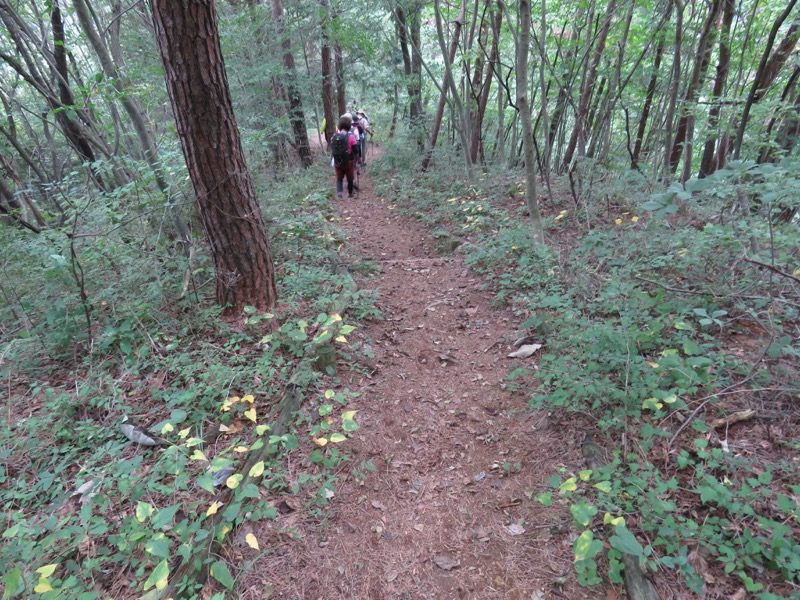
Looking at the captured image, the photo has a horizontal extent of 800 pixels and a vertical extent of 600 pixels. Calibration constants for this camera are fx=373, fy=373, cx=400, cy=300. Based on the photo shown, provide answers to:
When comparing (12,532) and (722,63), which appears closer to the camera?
(12,532)

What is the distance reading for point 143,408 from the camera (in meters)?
3.27

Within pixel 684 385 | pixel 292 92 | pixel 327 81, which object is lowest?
pixel 684 385

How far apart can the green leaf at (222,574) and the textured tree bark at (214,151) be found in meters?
2.68

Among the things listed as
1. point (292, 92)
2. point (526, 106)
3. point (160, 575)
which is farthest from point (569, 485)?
point (292, 92)

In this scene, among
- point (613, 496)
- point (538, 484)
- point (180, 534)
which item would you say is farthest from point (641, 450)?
point (180, 534)

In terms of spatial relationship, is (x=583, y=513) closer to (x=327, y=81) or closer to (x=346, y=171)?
(x=346, y=171)

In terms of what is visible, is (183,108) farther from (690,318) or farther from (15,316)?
(690,318)

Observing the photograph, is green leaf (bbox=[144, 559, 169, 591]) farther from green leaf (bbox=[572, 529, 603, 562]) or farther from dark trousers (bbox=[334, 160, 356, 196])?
dark trousers (bbox=[334, 160, 356, 196])

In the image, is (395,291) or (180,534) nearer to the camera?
(180,534)

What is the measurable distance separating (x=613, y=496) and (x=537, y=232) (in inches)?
155

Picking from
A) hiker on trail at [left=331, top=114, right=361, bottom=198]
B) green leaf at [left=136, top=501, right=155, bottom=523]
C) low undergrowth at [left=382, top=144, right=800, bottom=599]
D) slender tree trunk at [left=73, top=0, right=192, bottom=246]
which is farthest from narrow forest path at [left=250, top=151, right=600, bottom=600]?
hiker on trail at [left=331, top=114, right=361, bottom=198]

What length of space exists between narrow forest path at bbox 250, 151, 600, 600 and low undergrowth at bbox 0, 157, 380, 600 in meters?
0.20

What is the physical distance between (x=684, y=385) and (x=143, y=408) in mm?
4343

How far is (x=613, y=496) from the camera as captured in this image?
2.31 meters
